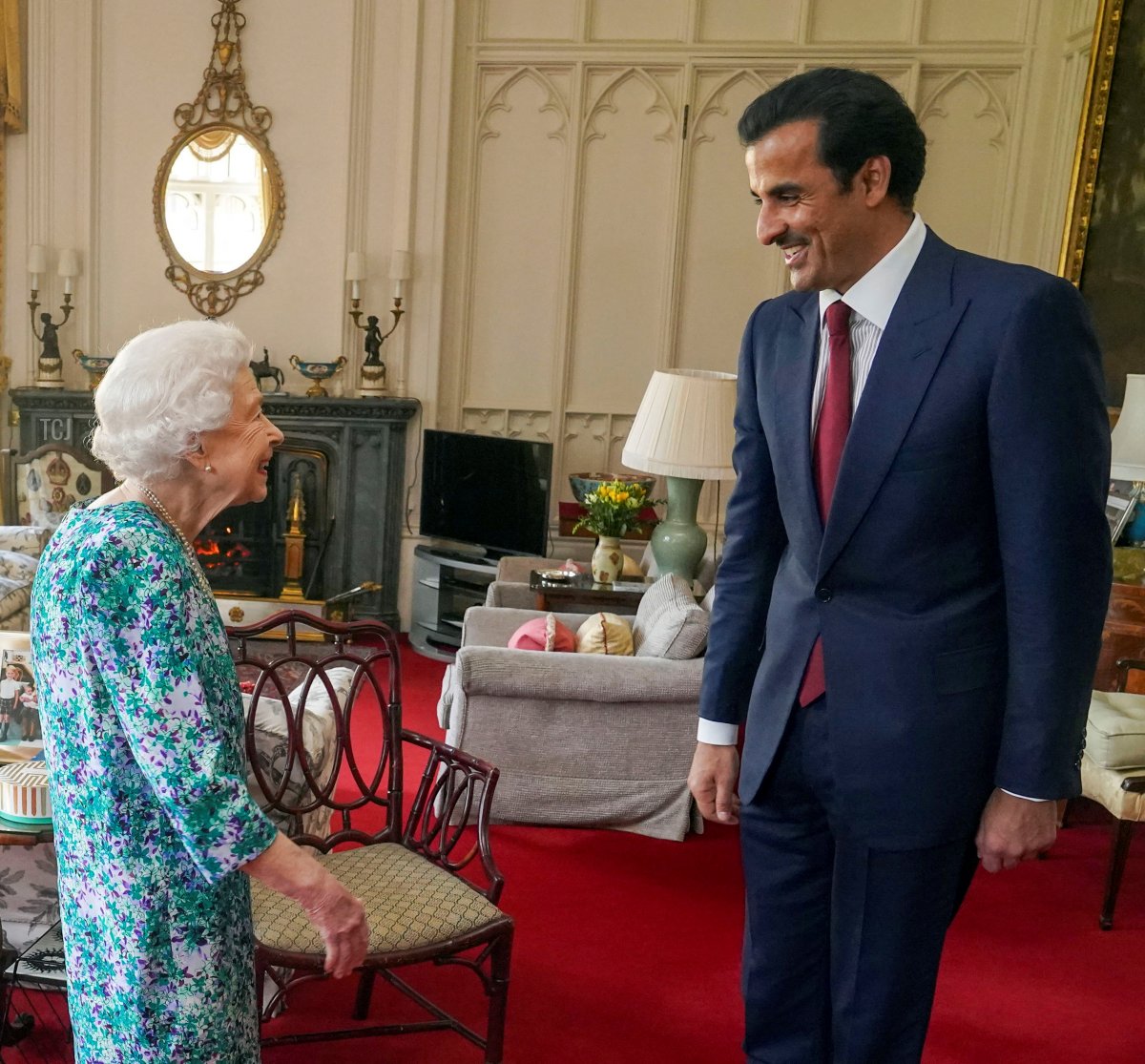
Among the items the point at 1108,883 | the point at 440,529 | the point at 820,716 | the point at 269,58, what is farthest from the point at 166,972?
the point at 269,58

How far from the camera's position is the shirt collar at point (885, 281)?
1.42 m

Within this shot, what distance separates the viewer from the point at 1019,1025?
2.69 m

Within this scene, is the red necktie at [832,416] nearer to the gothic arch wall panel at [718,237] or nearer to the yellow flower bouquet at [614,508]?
the yellow flower bouquet at [614,508]

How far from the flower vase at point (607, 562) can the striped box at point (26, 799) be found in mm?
2817

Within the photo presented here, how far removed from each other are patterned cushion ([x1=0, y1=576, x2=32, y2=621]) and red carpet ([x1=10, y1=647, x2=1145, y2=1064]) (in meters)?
2.44

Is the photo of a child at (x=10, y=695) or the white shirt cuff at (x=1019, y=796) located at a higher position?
the white shirt cuff at (x=1019, y=796)

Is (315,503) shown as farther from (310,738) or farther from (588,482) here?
(310,738)

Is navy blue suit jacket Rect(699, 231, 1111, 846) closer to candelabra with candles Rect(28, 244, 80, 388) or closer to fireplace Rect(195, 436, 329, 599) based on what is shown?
fireplace Rect(195, 436, 329, 599)

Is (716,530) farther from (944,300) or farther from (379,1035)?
(944,300)

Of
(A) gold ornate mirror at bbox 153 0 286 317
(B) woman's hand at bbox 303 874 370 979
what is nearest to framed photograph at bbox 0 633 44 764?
(B) woman's hand at bbox 303 874 370 979

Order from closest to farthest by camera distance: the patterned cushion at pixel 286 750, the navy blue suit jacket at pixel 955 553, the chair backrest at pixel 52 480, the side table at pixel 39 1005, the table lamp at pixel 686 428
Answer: the navy blue suit jacket at pixel 955 553 → the side table at pixel 39 1005 → the patterned cushion at pixel 286 750 → the table lamp at pixel 686 428 → the chair backrest at pixel 52 480

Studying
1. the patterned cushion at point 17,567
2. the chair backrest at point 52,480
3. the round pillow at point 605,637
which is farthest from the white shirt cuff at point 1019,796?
the chair backrest at point 52,480

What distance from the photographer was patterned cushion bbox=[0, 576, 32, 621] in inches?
185

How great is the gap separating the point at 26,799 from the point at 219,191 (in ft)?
15.7
